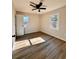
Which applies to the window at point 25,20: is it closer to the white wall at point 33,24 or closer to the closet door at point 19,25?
the white wall at point 33,24

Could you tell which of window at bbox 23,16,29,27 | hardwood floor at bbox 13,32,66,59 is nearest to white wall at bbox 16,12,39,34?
window at bbox 23,16,29,27

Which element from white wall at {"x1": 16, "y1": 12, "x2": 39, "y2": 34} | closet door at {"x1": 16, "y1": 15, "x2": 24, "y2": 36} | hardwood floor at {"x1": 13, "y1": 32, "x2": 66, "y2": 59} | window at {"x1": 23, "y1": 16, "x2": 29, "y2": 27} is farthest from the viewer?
white wall at {"x1": 16, "y1": 12, "x2": 39, "y2": 34}

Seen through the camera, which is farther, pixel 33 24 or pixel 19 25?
A: pixel 33 24

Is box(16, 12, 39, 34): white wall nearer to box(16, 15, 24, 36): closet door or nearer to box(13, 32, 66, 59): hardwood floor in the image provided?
box(16, 15, 24, 36): closet door

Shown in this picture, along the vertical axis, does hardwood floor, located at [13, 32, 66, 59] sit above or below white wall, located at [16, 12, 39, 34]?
below

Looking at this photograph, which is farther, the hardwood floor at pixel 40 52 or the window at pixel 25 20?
the window at pixel 25 20

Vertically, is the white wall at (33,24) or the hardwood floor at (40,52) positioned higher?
the white wall at (33,24)

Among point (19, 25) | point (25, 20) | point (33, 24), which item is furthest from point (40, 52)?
point (33, 24)

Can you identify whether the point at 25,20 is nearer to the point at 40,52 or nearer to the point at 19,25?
the point at 19,25

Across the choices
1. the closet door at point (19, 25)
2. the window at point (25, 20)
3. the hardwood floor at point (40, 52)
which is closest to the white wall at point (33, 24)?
the window at point (25, 20)

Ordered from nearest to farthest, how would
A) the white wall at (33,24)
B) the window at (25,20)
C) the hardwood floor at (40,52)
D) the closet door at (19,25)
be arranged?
the hardwood floor at (40,52)
the closet door at (19,25)
the window at (25,20)
the white wall at (33,24)

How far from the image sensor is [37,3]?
14.0 ft

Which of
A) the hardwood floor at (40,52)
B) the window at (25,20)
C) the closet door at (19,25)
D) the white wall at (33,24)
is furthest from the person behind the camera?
the white wall at (33,24)
